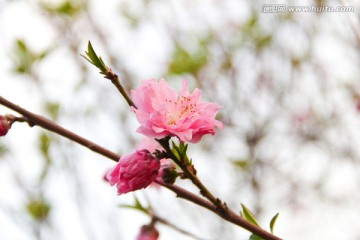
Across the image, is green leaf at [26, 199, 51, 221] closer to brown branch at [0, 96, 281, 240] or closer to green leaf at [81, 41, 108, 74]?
brown branch at [0, 96, 281, 240]

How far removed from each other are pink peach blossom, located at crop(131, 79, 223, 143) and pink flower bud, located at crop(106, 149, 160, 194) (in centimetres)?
7

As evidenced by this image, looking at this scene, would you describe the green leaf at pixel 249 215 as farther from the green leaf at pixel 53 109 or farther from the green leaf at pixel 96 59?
the green leaf at pixel 53 109

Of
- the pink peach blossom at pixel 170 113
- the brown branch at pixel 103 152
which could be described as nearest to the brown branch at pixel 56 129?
the brown branch at pixel 103 152

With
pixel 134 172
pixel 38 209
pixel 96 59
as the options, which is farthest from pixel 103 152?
pixel 38 209

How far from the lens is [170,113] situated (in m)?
1.22

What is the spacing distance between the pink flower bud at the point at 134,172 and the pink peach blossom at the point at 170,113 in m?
0.07

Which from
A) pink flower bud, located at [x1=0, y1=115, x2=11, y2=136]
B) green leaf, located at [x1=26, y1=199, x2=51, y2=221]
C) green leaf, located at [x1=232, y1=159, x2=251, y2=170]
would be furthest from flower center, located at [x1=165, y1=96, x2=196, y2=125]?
green leaf, located at [x1=232, y1=159, x2=251, y2=170]

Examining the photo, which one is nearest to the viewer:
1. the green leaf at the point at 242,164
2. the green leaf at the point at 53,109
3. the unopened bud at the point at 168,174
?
the unopened bud at the point at 168,174

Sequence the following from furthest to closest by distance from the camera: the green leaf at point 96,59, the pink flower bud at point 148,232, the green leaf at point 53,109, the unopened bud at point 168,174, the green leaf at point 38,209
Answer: the green leaf at point 53,109, the green leaf at point 38,209, the pink flower bud at point 148,232, the unopened bud at point 168,174, the green leaf at point 96,59

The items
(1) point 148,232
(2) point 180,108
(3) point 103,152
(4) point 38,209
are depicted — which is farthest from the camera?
(4) point 38,209

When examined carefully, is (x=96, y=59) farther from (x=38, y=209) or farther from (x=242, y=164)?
(x=242, y=164)

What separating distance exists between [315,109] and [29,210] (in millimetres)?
2682

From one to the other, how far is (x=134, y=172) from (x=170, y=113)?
0.71ft

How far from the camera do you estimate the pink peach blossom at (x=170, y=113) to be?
3.56 feet
